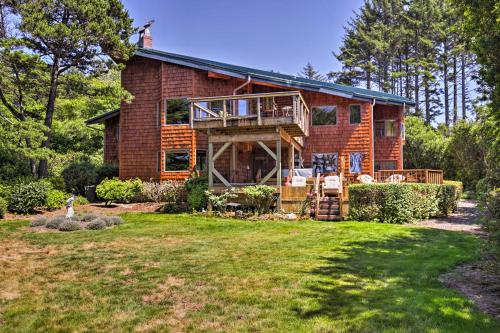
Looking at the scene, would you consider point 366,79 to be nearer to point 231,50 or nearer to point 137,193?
point 231,50

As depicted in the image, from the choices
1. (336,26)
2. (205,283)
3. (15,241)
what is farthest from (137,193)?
(336,26)

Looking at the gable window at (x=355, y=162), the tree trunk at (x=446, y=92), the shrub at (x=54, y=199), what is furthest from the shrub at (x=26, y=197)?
the tree trunk at (x=446, y=92)

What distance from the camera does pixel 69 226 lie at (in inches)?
473

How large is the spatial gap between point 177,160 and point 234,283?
15.6 metres

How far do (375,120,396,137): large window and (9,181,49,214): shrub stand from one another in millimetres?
18815

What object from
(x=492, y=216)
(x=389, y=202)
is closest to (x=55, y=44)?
(x=389, y=202)

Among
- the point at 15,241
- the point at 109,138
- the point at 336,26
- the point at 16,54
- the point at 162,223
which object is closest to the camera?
the point at 15,241

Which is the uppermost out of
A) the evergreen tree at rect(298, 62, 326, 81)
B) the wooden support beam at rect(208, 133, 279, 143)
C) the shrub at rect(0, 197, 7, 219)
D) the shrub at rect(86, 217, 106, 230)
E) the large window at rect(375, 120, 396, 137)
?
the evergreen tree at rect(298, 62, 326, 81)

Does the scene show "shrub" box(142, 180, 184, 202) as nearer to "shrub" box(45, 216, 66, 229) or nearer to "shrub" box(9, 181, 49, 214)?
"shrub" box(9, 181, 49, 214)

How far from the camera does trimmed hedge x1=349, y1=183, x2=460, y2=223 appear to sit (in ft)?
46.3

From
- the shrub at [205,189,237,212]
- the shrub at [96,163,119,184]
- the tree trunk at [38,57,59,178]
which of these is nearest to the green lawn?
the shrub at [205,189,237,212]

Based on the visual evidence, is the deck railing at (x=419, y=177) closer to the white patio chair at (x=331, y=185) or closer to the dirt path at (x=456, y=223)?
the dirt path at (x=456, y=223)

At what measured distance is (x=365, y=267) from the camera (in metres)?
7.30

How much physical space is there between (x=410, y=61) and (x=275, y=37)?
51.1 ft
